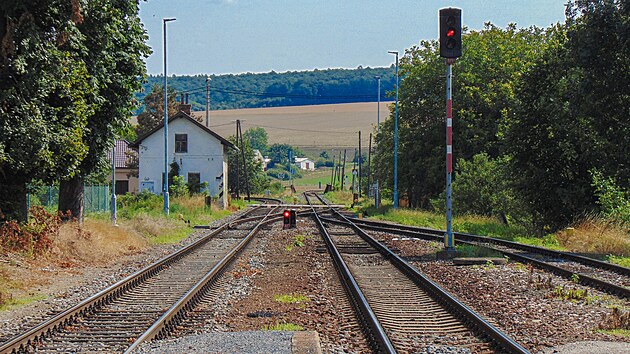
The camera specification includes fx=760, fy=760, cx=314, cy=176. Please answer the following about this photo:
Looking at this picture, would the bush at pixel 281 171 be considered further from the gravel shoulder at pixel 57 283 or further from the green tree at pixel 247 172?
the gravel shoulder at pixel 57 283

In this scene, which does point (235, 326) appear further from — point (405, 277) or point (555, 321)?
point (405, 277)

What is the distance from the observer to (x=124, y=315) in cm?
→ 1086

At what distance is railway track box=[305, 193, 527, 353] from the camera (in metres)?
8.66

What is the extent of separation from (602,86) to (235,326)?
771 inches

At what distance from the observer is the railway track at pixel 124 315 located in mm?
8852

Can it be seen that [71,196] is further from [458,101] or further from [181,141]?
[181,141]

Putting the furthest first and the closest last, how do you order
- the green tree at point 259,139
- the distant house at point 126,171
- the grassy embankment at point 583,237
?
the green tree at point 259,139, the distant house at point 126,171, the grassy embankment at point 583,237

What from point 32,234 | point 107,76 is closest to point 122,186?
point 107,76

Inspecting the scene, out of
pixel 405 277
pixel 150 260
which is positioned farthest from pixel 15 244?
pixel 405 277

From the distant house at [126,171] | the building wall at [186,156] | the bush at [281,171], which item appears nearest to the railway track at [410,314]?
the building wall at [186,156]

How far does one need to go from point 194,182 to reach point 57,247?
132 feet

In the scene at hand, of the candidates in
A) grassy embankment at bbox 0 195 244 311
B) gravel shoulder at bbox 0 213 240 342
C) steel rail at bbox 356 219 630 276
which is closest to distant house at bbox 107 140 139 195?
grassy embankment at bbox 0 195 244 311

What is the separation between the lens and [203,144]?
60.8 meters

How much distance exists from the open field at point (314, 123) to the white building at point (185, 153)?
3333 inches
